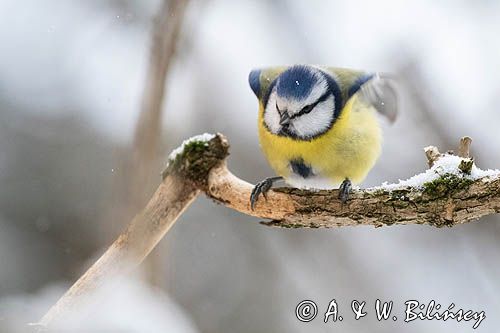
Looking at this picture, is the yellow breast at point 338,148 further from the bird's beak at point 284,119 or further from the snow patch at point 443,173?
the snow patch at point 443,173

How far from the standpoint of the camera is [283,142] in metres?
1.36

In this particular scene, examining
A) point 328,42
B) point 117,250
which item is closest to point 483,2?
point 328,42

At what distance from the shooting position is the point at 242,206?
4.21 ft

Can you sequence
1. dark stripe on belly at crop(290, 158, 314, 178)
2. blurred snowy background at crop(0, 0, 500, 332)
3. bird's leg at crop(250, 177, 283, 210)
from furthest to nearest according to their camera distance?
1. blurred snowy background at crop(0, 0, 500, 332)
2. dark stripe on belly at crop(290, 158, 314, 178)
3. bird's leg at crop(250, 177, 283, 210)

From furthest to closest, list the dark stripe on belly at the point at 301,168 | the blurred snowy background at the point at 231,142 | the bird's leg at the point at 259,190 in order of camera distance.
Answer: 1. the blurred snowy background at the point at 231,142
2. the dark stripe on belly at the point at 301,168
3. the bird's leg at the point at 259,190

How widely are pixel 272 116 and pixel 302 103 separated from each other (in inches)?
2.9

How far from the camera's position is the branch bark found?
1.15 meters

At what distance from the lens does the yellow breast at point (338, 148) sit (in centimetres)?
135

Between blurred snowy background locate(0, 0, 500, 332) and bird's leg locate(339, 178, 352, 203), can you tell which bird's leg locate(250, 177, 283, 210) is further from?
blurred snowy background locate(0, 0, 500, 332)

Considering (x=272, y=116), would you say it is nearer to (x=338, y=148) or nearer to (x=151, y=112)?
(x=338, y=148)

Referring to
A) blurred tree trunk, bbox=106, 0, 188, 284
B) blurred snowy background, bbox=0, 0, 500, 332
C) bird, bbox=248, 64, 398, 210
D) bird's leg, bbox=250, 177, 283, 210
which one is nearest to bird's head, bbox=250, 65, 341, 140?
bird, bbox=248, 64, 398, 210

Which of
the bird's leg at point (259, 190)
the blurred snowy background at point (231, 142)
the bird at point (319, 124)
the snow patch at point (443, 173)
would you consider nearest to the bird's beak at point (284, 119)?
the bird at point (319, 124)

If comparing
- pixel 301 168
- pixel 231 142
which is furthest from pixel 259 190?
pixel 231 142

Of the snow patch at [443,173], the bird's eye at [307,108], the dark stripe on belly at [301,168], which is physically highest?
the bird's eye at [307,108]
